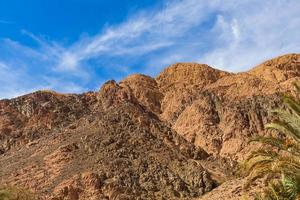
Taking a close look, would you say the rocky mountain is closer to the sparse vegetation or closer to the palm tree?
the sparse vegetation

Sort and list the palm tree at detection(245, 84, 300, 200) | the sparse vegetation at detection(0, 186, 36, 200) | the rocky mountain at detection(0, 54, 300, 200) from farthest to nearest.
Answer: the rocky mountain at detection(0, 54, 300, 200) < the sparse vegetation at detection(0, 186, 36, 200) < the palm tree at detection(245, 84, 300, 200)

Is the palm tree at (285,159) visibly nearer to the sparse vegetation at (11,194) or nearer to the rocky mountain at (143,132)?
the sparse vegetation at (11,194)

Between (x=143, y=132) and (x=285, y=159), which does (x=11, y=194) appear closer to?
(x=285, y=159)

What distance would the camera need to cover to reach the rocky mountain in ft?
216

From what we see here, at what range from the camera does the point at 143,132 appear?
80312 mm

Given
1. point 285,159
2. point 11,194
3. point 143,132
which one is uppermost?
point 143,132

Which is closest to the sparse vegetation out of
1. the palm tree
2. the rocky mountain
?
the palm tree

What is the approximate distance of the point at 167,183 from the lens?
6525 cm

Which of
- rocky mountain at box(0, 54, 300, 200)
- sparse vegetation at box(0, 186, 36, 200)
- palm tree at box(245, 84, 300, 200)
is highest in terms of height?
rocky mountain at box(0, 54, 300, 200)

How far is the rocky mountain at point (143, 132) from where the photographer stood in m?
65.9

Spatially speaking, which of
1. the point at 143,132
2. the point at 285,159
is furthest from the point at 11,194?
the point at 143,132

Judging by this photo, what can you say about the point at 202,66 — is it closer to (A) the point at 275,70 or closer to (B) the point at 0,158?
(A) the point at 275,70

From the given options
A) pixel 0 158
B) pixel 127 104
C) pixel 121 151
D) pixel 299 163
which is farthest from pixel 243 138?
pixel 299 163

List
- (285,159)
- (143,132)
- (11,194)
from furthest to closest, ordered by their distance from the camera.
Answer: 1. (143,132)
2. (11,194)
3. (285,159)
